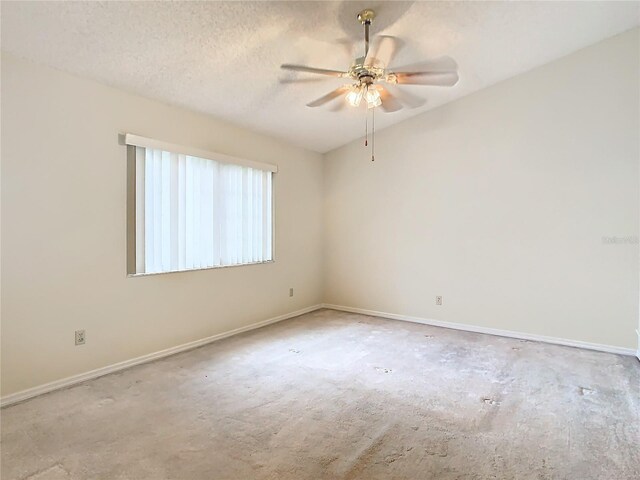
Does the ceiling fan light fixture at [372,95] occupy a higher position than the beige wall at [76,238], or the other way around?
the ceiling fan light fixture at [372,95]

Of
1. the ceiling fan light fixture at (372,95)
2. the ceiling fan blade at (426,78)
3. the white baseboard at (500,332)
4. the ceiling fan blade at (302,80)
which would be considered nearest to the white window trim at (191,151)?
the ceiling fan blade at (302,80)

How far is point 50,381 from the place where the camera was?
262cm

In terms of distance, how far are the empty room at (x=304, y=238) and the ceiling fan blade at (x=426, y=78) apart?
18 mm

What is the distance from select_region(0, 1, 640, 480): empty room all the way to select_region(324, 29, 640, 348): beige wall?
0.07ft

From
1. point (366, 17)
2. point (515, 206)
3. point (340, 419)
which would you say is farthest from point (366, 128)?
point (340, 419)

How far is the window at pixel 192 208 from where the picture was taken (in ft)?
10.3

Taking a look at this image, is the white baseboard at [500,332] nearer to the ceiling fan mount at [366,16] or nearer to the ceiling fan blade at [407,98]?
the ceiling fan blade at [407,98]

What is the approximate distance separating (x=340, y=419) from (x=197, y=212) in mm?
2325

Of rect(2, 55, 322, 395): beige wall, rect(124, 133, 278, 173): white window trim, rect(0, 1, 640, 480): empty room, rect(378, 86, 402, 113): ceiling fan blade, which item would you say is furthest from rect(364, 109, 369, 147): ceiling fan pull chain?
rect(2, 55, 322, 395): beige wall

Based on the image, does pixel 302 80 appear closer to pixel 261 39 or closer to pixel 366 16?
pixel 261 39

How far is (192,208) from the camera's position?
11.6 feet

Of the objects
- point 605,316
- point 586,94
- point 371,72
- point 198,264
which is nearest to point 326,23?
point 371,72

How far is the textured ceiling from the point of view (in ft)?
7.43

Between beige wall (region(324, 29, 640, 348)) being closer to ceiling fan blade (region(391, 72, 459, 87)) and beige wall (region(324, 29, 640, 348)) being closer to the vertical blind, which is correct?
the vertical blind
